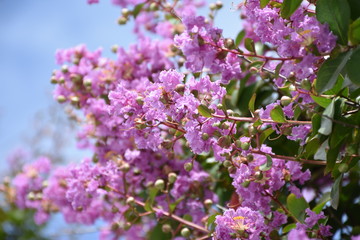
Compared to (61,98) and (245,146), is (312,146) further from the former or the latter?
(61,98)

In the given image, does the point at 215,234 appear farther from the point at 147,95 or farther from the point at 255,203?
the point at 147,95

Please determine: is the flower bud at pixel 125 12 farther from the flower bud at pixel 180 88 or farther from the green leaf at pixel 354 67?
the green leaf at pixel 354 67

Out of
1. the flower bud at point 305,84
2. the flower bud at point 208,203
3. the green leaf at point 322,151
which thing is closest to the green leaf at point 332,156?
the green leaf at point 322,151

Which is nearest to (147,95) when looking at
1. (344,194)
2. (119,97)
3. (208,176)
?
(119,97)

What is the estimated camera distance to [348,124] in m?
0.86

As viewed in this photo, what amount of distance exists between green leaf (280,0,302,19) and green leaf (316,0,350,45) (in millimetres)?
70

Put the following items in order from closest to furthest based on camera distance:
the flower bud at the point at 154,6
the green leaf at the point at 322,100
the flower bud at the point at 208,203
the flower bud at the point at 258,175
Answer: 1. the green leaf at the point at 322,100
2. the flower bud at the point at 258,175
3. the flower bud at the point at 208,203
4. the flower bud at the point at 154,6

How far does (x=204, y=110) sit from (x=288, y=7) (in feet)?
0.78

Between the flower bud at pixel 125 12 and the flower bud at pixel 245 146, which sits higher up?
the flower bud at pixel 125 12

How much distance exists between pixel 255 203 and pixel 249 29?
77 centimetres

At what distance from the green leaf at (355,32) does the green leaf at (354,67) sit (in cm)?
2

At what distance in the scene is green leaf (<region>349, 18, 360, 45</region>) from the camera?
80 centimetres

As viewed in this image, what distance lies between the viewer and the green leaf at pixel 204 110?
0.93 m

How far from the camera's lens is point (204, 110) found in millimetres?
935
